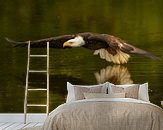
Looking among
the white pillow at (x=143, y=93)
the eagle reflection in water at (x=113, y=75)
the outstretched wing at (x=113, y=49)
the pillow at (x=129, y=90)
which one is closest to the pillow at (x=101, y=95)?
the pillow at (x=129, y=90)

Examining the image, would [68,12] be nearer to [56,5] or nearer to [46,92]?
[56,5]

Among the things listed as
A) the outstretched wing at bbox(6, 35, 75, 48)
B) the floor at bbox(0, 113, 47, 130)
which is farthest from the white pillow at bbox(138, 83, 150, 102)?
the floor at bbox(0, 113, 47, 130)

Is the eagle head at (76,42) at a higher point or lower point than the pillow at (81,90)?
higher

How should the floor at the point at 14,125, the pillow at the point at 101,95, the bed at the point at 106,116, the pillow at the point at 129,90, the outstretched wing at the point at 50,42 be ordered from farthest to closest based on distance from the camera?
1. the outstretched wing at the point at 50,42
2. the floor at the point at 14,125
3. the pillow at the point at 129,90
4. the pillow at the point at 101,95
5. the bed at the point at 106,116

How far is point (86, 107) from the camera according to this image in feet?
16.8

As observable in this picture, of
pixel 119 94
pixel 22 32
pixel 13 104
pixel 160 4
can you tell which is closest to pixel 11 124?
pixel 13 104

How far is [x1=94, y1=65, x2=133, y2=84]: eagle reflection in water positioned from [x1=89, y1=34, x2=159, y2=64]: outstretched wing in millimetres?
124

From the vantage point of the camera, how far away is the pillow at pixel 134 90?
20.7ft

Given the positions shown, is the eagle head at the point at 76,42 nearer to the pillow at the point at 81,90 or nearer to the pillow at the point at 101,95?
the pillow at the point at 81,90

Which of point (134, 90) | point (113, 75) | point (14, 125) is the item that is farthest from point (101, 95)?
point (14, 125)

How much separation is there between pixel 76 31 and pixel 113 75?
1.00 m

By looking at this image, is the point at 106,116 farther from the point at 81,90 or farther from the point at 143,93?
the point at 143,93

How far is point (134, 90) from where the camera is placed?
20.8 feet

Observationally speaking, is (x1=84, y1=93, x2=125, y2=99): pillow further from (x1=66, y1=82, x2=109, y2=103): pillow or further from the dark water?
the dark water
